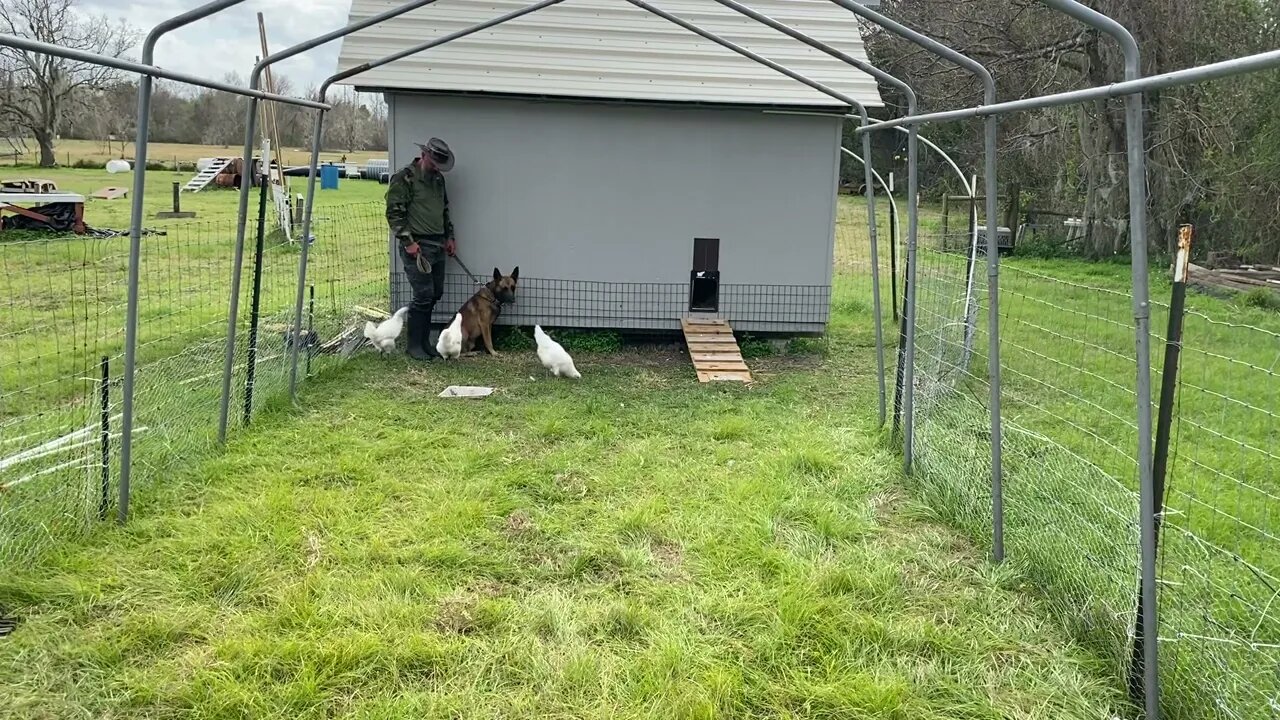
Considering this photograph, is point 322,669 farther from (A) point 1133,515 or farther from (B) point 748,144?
(B) point 748,144

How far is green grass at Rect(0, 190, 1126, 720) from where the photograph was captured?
10.1 ft

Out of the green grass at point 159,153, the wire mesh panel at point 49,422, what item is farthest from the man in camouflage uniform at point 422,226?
the green grass at point 159,153

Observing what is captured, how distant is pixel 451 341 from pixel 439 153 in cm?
182

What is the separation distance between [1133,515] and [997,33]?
50.2 ft

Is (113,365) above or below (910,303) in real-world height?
below

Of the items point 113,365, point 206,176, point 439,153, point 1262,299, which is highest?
point 206,176

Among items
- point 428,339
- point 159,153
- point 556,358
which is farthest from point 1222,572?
point 159,153

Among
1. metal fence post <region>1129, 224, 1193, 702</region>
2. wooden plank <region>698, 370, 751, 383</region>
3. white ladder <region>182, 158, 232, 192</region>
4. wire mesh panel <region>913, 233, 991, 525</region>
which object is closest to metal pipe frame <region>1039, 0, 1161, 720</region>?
metal fence post <region>1129, 224, 1193, 702</region>

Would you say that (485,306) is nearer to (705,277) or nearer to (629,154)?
(629,154)

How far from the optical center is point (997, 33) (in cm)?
1636

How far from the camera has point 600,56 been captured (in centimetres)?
881

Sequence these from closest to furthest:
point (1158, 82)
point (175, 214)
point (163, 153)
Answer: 1. point (1158, 82)
2. point (175, 214)
3. point (163, 153)

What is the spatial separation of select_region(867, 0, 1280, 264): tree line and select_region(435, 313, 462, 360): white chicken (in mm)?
8881

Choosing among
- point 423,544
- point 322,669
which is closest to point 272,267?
point 423,544
